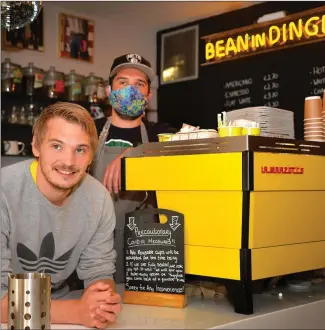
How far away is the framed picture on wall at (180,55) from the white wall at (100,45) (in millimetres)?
160

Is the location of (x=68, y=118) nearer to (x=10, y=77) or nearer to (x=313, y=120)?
(x=313, y=120)

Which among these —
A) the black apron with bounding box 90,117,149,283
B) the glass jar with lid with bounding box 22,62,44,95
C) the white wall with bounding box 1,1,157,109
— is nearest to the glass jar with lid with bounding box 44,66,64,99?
the glass jar with lid with bounding box 22,62,44,95

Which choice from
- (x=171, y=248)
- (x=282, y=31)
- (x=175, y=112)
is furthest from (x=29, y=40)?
(x=171, y=248)

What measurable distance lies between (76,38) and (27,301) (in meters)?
4.46

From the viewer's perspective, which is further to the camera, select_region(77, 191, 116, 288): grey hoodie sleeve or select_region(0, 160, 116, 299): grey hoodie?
select_region(77, 191, 116, 288): grey hoodie sleeve

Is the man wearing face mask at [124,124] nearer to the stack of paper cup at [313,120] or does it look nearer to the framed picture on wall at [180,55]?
the stack of paper cup at [313,120]

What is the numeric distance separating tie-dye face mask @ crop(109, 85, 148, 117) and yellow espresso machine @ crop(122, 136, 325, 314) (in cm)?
58

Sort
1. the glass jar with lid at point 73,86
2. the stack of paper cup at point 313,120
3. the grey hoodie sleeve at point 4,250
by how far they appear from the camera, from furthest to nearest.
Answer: the glass jar with lid at point 73,86 < the stack of paper cup at point 313,120 < the grey hoodie sleeve at point 4,250

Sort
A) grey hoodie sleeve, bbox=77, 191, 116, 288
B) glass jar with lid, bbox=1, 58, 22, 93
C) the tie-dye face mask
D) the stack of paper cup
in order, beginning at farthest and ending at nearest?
glass jar with lid, bbox=1, 58, 22, 93 → the tie-dye face mask → the stack of paper cup → grey hoodie sleeve, bbox=77, 191, 116, 288

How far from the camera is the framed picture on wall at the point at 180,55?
5605 millimetres

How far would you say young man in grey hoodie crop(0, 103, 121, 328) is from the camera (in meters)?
1.49

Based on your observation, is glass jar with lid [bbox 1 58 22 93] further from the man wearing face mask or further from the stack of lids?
the stack of lids

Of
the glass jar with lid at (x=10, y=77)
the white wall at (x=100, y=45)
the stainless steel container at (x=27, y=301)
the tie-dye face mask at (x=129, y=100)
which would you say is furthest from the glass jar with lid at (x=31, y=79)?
the stainless steel container at (x=27, y=301)

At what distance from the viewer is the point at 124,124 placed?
2348mm
